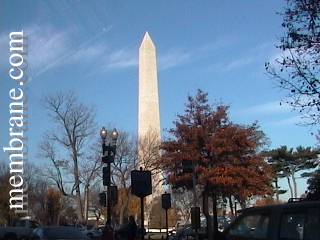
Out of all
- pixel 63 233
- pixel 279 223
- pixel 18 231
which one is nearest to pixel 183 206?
pixel 18 231

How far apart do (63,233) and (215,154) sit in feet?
68.1

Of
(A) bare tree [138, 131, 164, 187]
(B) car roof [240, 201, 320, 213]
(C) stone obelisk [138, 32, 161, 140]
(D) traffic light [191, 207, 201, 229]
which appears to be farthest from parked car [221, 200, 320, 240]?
(C) stone obelisk [138, 32, 161, 140]

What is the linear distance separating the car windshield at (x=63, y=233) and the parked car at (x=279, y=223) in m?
10.2

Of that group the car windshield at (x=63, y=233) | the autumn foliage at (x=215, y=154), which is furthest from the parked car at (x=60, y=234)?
the autumn foliage at (x=215, y=154)

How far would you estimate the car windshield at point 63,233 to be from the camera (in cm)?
2157

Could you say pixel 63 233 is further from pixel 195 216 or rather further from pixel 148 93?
pixel 148 93

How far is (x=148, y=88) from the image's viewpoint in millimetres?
70000

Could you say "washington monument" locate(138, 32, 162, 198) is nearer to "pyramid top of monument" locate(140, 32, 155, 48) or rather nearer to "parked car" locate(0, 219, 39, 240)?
"pyramid top of monument" locate(140, 32, 155, 48)

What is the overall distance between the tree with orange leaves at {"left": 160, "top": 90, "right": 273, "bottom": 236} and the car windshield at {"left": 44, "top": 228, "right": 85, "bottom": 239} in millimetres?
18307

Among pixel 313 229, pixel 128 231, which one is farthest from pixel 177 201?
pixel 313 229

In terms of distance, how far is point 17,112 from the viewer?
35.3 metres

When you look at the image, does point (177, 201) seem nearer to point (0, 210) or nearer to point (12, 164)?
point (0, 210)

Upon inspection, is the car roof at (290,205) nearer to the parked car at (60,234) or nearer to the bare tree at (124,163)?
the parked car at (60,234)

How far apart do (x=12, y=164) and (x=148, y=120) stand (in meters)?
34.9
